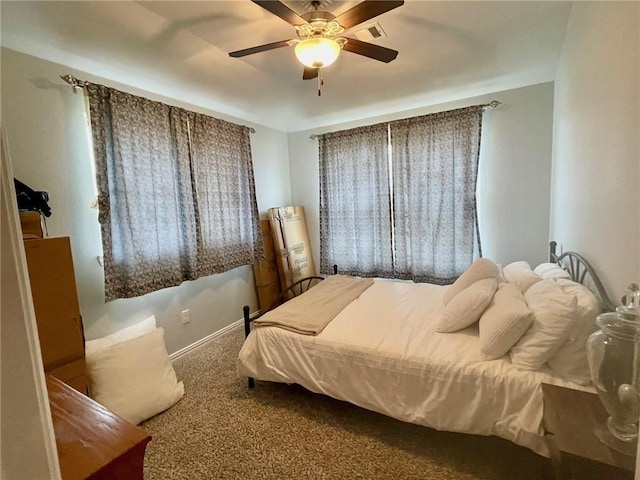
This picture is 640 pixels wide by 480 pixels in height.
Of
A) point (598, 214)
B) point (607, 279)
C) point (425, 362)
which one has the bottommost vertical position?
point (425, 362)

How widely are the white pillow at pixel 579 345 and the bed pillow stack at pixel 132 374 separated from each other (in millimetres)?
2464

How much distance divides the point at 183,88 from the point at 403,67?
6.72 ft

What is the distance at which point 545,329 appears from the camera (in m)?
1.42

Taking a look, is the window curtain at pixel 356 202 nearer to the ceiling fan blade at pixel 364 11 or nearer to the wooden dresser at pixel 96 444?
the ceiling fan blade at pixel 364 11

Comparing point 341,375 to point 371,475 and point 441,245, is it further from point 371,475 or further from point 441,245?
point 441,245

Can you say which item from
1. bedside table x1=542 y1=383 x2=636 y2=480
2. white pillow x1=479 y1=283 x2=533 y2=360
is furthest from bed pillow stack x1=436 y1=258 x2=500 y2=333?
bedside table x1=542 y1=383 x2=636 y2=480

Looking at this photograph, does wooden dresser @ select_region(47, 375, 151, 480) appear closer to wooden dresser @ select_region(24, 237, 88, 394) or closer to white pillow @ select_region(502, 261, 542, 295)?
wooden dresser @ select_region(24, 237, 88, 394)

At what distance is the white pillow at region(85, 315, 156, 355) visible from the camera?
2.17 m

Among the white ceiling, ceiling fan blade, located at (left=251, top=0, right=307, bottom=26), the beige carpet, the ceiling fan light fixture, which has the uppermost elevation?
the white ceiling

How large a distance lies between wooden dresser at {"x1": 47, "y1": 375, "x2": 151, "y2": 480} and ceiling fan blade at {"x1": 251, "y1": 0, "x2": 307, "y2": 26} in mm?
1682

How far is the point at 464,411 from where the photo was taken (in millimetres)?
1555

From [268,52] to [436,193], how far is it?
2283 mm

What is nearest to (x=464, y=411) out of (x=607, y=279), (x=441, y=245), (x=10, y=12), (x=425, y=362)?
(x=425, y=362)

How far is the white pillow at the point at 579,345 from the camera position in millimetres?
1351
